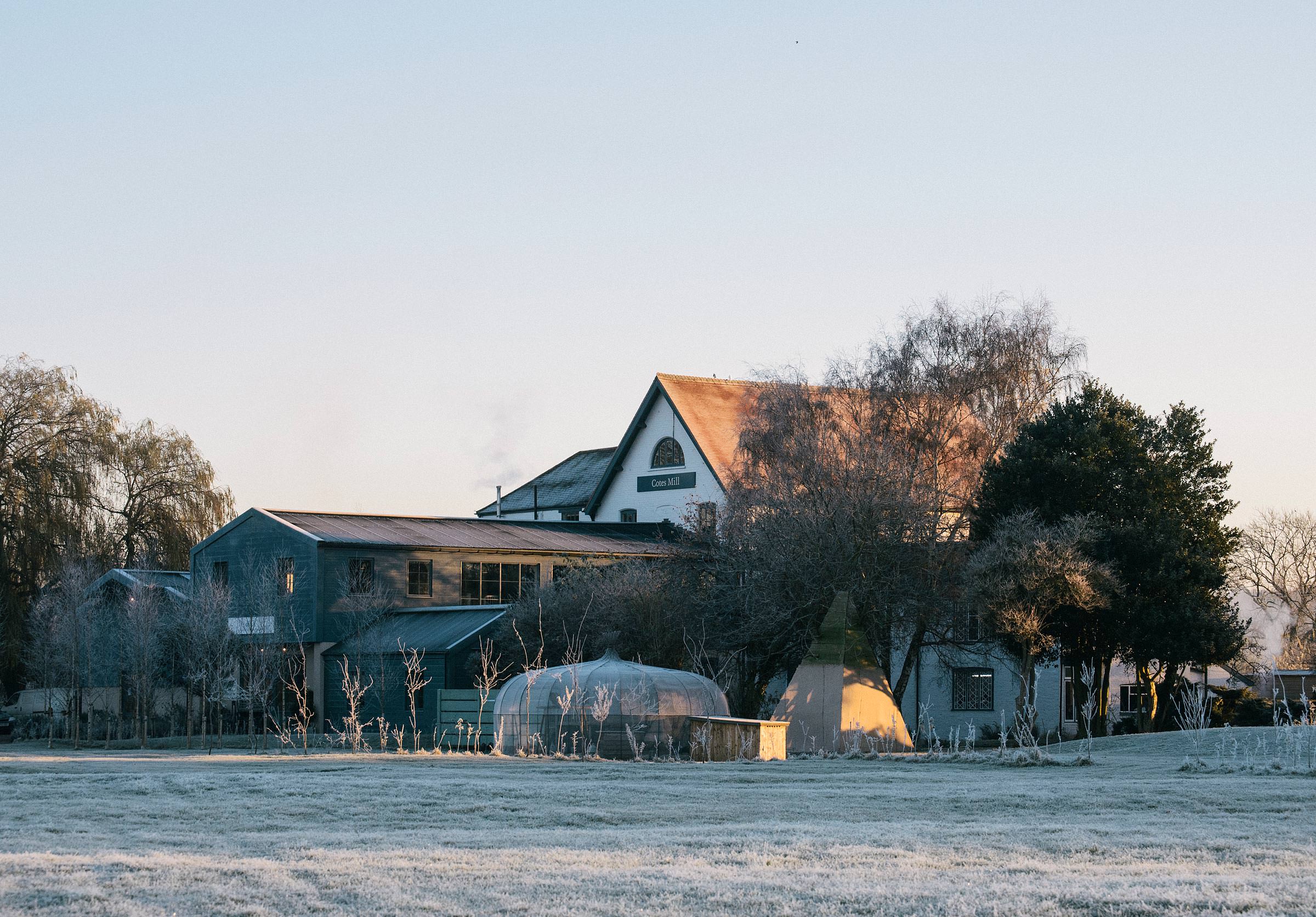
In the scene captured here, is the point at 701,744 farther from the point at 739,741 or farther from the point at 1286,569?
the point at 1286,569

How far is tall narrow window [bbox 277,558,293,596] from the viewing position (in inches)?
1750

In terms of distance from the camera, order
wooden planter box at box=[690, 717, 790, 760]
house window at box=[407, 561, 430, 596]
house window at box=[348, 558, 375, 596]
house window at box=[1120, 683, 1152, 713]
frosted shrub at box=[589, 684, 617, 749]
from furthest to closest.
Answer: house window at box=[1120, 683, 1152, 713]
house window at box=[407, 561, 430, 596]
house window at box=[348, 558, 375, 596]
frosted shrub at box=[589, 684, 617, 749]
wooden planter box at box=[690, 717, 790, 760]

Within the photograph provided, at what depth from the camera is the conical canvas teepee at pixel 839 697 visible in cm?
3002

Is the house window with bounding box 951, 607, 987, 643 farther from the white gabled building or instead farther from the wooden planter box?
the white gabled building

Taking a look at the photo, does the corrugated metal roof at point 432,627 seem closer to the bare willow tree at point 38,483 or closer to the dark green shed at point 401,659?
the dark green shed at point 401,659

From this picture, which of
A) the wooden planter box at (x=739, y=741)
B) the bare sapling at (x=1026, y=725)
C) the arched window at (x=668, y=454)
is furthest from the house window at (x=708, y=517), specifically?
the wooden planter box at (x=739, y=741)

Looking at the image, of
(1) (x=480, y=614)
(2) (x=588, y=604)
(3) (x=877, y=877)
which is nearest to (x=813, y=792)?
(3) (x=877, y=877)

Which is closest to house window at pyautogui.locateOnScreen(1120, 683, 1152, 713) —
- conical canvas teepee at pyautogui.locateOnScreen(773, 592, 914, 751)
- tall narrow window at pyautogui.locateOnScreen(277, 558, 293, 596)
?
conical canvas teepee at pyautogui.locateOnScreen(773, 592, 914, 751)

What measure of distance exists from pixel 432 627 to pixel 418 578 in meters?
3.67

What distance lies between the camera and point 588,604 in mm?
37031

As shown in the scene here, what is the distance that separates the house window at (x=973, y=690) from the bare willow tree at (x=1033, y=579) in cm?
1175

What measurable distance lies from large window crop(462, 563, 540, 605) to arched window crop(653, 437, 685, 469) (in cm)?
898

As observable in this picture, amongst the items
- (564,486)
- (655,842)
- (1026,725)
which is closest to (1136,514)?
(1026,725)

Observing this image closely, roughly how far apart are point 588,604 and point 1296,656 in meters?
44.7
